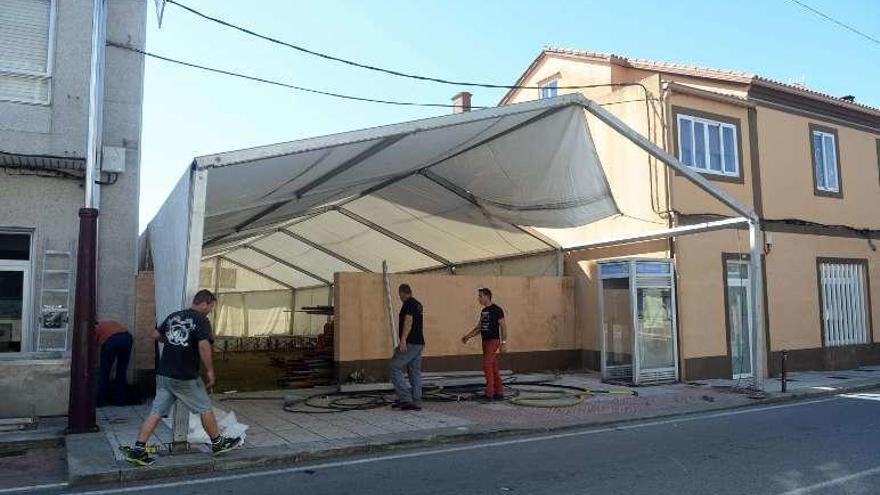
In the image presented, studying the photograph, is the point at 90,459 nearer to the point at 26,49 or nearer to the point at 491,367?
the point at 491,367

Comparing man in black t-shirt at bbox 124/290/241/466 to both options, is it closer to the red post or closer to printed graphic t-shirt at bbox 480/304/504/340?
the red post

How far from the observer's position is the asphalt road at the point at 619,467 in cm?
608

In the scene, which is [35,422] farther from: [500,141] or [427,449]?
[500,141]

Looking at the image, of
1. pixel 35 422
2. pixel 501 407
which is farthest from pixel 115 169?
pixel 501 407

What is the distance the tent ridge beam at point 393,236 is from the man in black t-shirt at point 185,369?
27.8ft

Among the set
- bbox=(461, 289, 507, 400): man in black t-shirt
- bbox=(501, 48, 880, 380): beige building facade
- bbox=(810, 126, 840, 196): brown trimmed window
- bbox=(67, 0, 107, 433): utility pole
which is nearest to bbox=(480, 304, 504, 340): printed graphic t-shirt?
bbox=(461, 289, 507, 400): man in black t-shirt

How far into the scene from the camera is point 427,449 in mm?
7977

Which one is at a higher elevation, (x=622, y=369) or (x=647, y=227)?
(x=647, y=227)

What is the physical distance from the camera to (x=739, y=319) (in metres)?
14.9

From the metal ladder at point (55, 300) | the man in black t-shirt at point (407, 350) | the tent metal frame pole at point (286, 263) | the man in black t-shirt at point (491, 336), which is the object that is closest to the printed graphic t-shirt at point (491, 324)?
the man in black t-shirt at point (491, 336)

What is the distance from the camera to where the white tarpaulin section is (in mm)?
8844

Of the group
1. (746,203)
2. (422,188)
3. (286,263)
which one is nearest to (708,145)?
(746,203)

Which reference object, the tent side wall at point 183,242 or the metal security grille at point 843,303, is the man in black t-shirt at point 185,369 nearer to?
the tent side wall at point 183,242

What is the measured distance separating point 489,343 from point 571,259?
5.76 meters
